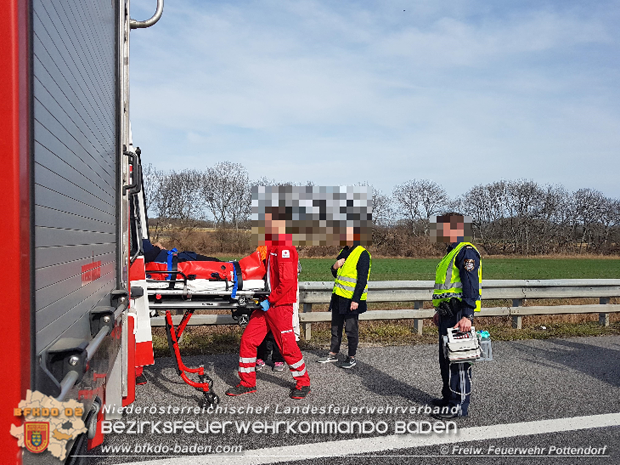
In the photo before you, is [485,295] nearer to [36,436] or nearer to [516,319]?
[516,319]

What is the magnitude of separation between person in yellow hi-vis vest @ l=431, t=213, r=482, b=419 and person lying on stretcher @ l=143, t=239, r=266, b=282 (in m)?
2.05

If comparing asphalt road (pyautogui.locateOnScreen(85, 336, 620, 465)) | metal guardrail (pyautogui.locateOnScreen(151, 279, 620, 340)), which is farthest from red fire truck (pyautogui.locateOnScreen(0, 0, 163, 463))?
metal guardrail (pyautogui.locateOnScreen(151, 279, 620, 340))

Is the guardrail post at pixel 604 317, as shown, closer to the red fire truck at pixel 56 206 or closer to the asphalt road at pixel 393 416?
the asphalt road at pixel 393 416

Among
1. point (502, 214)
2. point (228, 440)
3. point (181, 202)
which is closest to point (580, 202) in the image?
point (502, 214)

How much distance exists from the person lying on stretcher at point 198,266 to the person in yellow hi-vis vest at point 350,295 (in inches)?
51.6

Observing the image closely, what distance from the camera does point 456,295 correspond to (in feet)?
16.2

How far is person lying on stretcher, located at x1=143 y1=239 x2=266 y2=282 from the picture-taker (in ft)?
18.1

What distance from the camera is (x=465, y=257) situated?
4.86 m

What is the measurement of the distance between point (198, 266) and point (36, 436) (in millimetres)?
4291

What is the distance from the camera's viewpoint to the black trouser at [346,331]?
655 cm

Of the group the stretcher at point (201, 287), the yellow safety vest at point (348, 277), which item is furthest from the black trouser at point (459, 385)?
the stretcher at point (201, 287)

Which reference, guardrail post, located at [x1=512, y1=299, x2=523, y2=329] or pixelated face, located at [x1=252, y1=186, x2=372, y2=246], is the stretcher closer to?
pixelated face, located at [x1=252, y1=186, x2=372, y2=246]

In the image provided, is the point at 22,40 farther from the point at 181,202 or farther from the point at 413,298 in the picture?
the point at 181,202

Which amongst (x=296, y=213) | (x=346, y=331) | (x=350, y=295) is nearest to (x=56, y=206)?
(x=296, y=213)
